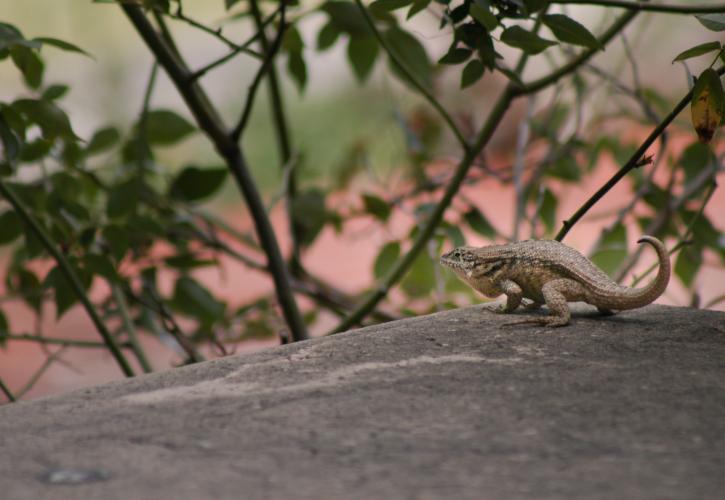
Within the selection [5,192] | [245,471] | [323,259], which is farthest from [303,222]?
[323,259]

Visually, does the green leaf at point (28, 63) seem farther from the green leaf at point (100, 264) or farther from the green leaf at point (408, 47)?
the green leaf at point (408, 47)

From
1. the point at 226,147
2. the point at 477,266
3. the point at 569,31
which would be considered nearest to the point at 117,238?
the point at 226,147

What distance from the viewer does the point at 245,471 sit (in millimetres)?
1836

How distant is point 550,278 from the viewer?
2.86 meters

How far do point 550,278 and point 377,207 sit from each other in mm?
1208

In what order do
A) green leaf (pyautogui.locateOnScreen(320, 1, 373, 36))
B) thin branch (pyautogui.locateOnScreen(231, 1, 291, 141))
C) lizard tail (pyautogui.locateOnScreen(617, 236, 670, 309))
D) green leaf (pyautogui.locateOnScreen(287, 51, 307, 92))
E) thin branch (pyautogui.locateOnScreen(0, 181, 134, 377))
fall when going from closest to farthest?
1. lizard tail (pyautogui.locateOnScreen(617, 236, 670, 309))
2. thin branch (pyautogui.locateOnScreen(231, 1, 291, 141))
3. thin branch (pyautogui.locateOnScreen(0, 181, 134, 377))
4. green leaf (pyautogui.locateOnScreen(320, 1, 373, 36))
5. green leaf (pyautogui.locateOnScreen(287, 51, 307, 92))

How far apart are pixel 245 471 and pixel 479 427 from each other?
1.54 ft

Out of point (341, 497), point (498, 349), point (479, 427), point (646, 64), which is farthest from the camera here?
point (646, 64)

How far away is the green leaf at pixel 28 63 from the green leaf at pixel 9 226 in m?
0.47

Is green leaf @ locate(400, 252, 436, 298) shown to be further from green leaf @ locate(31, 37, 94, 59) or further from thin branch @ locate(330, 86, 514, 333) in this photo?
green leaf @ locate(31, 37, 94, 59)

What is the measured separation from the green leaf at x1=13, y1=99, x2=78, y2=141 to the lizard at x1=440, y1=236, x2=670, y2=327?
47.5 inches

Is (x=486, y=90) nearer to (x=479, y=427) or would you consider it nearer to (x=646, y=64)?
(x=646, y=64)

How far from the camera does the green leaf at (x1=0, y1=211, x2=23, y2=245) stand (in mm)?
3262

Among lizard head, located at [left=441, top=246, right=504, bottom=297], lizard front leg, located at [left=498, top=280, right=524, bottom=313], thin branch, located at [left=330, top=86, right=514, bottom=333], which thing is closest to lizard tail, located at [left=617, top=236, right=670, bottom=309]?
lizard front leg, located at [left=498, top=280, right=524, bottom=313]
